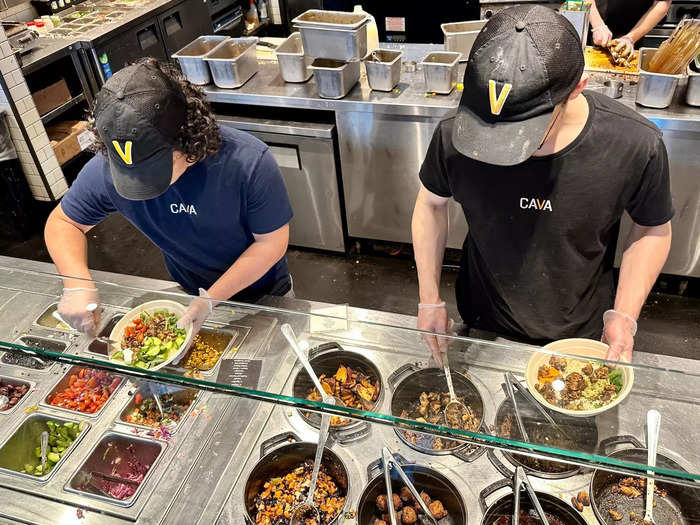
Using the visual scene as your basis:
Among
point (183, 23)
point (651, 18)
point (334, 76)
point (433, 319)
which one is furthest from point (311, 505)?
point (183, 23)

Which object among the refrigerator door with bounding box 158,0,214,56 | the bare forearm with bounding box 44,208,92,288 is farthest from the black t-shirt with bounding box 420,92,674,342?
the refrigerator door with bounding box 158,0,214,56

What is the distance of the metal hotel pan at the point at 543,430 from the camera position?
1425 millimetres

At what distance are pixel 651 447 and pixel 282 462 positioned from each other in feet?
3.50

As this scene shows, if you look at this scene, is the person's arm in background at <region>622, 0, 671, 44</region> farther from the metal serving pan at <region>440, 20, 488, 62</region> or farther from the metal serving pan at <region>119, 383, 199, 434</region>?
the metal serving pan at <region>119, 383, 199, 434</region>

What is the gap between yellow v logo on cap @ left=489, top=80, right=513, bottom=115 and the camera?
4.78 feet

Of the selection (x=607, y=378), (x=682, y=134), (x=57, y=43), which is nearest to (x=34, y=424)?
(x=607, y=378)

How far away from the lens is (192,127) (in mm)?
1974

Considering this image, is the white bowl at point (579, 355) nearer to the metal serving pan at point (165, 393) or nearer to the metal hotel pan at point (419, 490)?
the metal hotel pan at point (419, 490)

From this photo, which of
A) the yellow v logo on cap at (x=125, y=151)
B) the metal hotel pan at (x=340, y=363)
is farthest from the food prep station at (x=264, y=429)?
the yellow v logo on cap at (x=125, y=151)

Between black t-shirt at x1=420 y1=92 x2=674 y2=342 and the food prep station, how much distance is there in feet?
1.11

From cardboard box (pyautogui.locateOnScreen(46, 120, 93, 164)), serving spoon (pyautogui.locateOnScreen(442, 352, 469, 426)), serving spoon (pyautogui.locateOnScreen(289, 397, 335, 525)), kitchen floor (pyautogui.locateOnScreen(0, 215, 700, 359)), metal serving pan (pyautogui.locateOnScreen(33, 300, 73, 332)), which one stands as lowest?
kitchen floor (pyautogui.locateOnScreen(0, 215, 700, 359))

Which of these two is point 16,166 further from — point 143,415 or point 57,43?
point 143,415

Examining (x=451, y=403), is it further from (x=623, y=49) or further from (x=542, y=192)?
(x=623, y=49)

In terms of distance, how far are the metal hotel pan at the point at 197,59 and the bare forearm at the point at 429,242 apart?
8.63 ft
